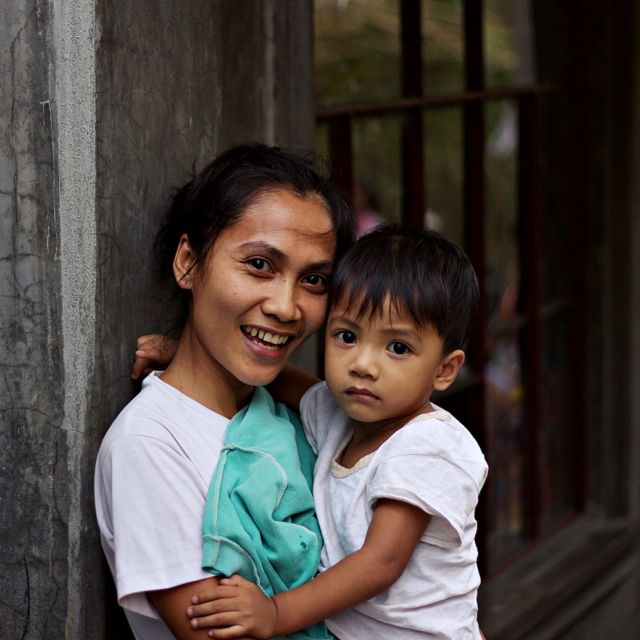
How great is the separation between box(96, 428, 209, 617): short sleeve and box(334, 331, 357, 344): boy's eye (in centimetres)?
40

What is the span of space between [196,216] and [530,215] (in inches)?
106

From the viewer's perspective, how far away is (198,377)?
229cm

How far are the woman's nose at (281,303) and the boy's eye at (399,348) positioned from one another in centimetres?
19

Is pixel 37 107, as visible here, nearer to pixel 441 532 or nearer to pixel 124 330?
pixel 124 330

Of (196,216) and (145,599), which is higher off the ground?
(196,216)

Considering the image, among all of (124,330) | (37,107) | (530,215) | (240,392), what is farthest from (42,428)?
(530,215)

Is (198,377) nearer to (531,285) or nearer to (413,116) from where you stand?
(413,116)

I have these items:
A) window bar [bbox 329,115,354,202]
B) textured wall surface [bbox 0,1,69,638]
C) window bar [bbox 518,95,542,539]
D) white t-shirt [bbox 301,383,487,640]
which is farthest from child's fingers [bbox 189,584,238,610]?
window bar [bbox 518,95,542,539]

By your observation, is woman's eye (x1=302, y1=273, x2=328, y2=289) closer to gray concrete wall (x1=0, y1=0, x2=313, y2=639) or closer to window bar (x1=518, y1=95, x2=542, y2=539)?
gray concrete wall (x1=0, y1=0, x2=313, y2=639)

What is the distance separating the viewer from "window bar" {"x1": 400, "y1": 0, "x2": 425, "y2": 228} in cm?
392

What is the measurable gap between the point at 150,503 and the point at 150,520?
0.10ft

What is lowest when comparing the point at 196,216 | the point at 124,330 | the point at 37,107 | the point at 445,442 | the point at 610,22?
the point at 445,442

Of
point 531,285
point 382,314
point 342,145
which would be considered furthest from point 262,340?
point 531,285

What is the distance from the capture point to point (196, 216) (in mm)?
2270
